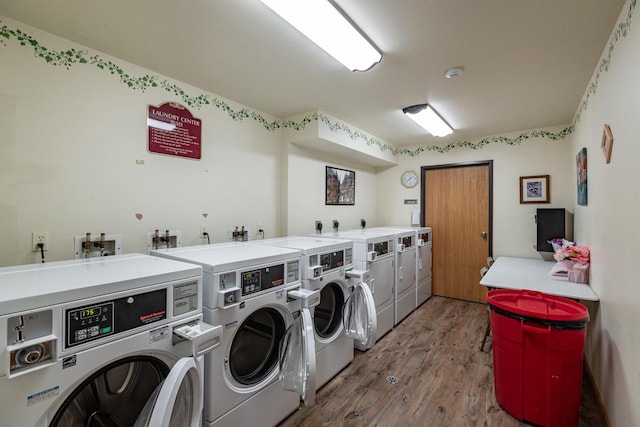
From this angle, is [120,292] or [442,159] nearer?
[120,292]

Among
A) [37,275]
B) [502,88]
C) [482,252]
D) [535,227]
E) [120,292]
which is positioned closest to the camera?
[120,292]

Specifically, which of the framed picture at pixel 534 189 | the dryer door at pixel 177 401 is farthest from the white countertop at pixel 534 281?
the dryer door at pixel 177 401

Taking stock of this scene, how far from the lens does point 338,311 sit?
2.39 meters

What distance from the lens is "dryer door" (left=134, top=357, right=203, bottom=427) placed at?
1007 millimetres

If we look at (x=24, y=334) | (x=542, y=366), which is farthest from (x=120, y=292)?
(x=542, y=366)

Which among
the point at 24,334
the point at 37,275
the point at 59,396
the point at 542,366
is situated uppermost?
the point at 37,275

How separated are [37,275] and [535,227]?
469 centimetres

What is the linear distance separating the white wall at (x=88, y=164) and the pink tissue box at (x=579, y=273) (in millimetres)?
3047

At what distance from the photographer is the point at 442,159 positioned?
4352mm

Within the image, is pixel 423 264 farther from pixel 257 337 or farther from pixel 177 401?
pixel 177 401

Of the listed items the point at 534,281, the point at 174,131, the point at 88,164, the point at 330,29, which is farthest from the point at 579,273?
the point at 88,164

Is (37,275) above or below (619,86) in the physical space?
below

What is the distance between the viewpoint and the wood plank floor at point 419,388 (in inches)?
75.0

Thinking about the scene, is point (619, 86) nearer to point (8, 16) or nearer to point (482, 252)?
point (482, 252)
